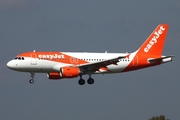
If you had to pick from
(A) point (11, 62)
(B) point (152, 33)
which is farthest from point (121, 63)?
(A) point (11, 62)

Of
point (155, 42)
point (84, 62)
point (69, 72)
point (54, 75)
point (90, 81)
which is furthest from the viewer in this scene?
point (155, 42)

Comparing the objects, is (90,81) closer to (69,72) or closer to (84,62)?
(84,62)

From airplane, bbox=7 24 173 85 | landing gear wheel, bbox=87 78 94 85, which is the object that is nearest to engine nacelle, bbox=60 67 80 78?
airplane, bbox=7 24 173 85

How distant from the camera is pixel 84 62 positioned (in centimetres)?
8750

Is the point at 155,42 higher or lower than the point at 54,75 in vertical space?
higher

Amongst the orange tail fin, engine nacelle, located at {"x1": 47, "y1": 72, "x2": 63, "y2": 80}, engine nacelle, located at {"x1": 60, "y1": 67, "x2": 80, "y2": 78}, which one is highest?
the orange tail fin

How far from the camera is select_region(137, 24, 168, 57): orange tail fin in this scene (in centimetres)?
9338

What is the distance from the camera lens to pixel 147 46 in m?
93.9

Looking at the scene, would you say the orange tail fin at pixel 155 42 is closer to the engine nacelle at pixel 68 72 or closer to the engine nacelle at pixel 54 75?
the engine nacelle at pixel 54 75

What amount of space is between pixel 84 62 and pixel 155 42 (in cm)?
1328

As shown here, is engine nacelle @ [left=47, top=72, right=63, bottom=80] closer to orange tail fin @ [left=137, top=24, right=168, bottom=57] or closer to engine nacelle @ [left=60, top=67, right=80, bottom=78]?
engine nacelle @ [left=60, top=67, right=80, bottom=78]

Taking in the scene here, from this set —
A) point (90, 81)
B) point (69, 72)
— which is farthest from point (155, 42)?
point (69, 72)

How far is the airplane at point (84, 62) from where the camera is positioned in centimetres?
8450

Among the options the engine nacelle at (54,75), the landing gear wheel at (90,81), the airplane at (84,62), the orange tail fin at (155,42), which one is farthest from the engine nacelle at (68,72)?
the orange tail fin at (155,42)
